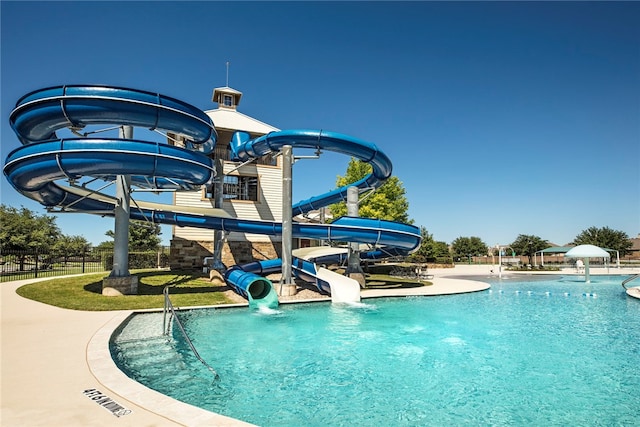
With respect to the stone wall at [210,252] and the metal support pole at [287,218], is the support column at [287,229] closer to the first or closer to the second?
the metal support pole at [287,218]

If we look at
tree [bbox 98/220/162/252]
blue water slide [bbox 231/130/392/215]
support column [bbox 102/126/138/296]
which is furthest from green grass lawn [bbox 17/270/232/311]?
tree [bbox 98/220/162/252]

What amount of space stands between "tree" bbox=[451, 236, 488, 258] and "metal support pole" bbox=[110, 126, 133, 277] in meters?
71.8

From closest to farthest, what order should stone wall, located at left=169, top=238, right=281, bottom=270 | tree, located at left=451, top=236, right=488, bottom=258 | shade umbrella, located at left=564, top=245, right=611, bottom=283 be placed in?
1. stone wall, located at left=169, top=238, right=281, bottom=270
2. shade umbrella, located at left=564, top=245, right=611, bottom=283
3. tree, located at left=451, top=236, right=488, bottom=258

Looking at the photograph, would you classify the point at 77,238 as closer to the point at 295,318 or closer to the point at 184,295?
the point at 184,295

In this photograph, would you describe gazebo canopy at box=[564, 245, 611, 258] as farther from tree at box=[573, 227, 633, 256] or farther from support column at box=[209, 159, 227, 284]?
tree at box=[573, 227, 633, 256]

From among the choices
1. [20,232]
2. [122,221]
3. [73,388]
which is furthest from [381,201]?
[20,232]

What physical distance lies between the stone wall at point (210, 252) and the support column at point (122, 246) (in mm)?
8769

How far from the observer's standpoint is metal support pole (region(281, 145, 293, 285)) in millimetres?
17281

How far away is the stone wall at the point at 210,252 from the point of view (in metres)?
24.4

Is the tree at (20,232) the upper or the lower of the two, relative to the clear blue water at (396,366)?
upper

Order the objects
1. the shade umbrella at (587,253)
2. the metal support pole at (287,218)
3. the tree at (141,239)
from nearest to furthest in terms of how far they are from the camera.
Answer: the metal support pole at (287,218), the shade umbrella at (587,253), the tree at (141,239)

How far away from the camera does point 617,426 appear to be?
16.1 feet

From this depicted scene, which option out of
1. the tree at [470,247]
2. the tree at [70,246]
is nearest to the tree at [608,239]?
the tree at [470,247]

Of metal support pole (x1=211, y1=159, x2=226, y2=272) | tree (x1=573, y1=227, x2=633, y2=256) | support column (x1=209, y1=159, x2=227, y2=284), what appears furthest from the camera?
tree (x1=573, y1=227, x2=633, y2=256)
